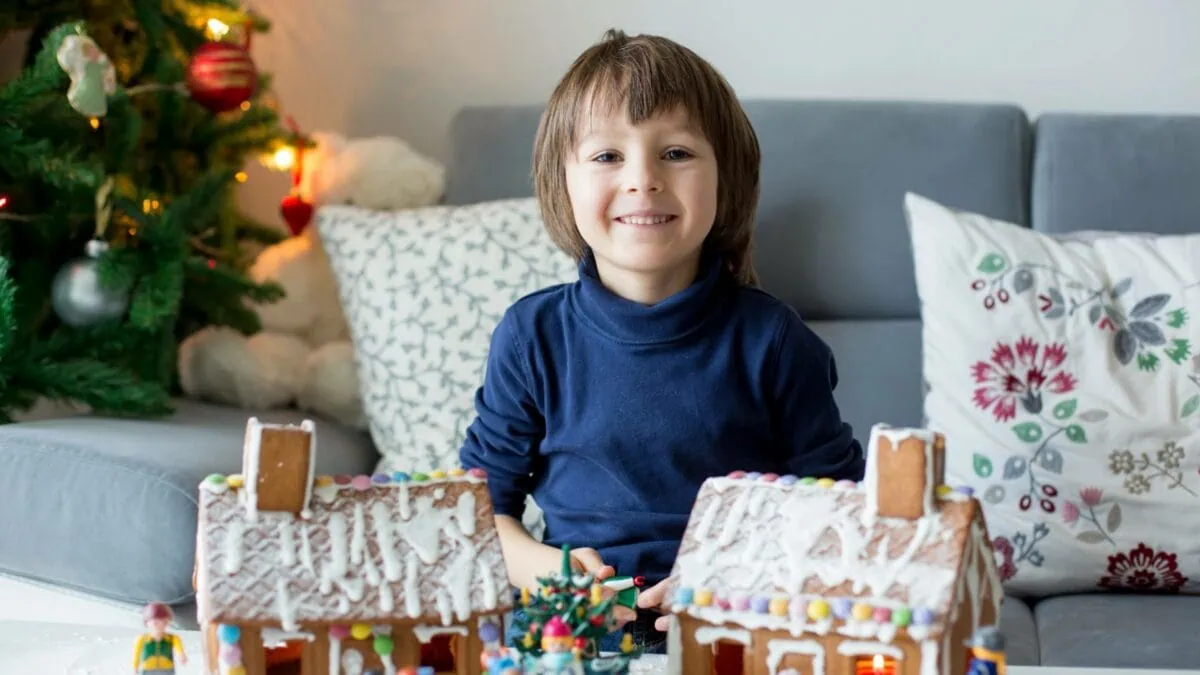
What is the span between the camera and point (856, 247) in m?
1.93

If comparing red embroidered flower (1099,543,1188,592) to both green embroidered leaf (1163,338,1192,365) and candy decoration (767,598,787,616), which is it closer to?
green embroidered leaf (1163,338,1192,365)

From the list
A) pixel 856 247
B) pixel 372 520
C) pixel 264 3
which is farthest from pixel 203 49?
pixel 372 520

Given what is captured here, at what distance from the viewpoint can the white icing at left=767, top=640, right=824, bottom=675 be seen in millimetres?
850

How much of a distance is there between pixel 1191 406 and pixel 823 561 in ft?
3.27

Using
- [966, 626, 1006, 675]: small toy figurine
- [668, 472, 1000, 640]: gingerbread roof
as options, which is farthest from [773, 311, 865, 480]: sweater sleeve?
[966, 626, 1006, 675]: small toy figurine

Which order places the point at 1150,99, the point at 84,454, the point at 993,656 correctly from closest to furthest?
the point at 993,656 < the point at 84,454 < the point at 1150,99

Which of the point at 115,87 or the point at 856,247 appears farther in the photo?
the point at 856,247

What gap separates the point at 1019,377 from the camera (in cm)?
172

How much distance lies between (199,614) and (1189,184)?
1.48 meters

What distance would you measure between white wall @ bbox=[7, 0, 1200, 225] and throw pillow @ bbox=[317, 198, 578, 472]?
1.43 feet

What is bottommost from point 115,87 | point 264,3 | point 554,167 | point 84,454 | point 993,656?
point 993,656

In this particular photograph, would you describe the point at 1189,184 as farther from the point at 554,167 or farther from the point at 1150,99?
the point at 554,167

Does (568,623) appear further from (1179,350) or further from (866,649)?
(1179,350)

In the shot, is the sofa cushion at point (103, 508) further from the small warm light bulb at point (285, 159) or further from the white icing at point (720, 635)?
the white icing at point (720, 635)
